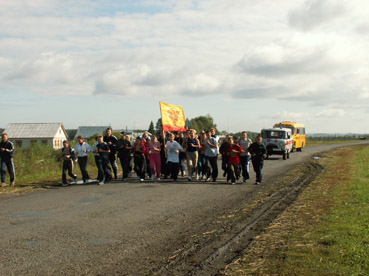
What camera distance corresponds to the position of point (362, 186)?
42.0 ft

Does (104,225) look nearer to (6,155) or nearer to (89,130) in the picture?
(6,155)

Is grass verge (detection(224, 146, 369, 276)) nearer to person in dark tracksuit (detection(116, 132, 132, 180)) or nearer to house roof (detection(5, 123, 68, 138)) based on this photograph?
person in dark tracksuit (detection(116, 132, 132, 180))

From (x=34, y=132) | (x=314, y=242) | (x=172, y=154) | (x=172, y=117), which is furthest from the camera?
(x=34, y=132)

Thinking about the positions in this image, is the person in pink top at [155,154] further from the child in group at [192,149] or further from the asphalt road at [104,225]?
the asphalt road at [104,225]

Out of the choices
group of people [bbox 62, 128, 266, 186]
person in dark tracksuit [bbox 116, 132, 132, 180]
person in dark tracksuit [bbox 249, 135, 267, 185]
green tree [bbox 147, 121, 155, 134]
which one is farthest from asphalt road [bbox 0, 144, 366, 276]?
green tree [bbox 147, 121, 155, 134]

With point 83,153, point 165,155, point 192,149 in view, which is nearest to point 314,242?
point 192,149

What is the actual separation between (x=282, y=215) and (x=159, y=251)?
3.46 m

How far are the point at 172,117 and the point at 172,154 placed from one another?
3.23 metres

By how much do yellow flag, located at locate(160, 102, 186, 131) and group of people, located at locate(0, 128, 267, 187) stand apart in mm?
963

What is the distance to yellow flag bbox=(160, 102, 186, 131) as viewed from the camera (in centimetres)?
1764

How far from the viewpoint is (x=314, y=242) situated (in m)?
6.45

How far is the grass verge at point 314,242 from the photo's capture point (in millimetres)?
5246

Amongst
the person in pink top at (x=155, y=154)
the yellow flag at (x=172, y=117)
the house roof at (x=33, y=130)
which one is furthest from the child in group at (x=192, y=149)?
the house roof at (x=33, y=130)

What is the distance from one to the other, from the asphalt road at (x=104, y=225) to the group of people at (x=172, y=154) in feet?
5.14
